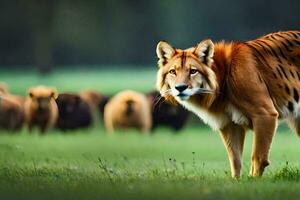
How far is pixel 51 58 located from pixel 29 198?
91.6 feet

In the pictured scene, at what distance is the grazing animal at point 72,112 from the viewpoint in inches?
791

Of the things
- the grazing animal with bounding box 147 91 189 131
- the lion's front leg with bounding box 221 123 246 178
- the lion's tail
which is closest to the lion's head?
the lion's front leg with bounding box 221 123 246 178

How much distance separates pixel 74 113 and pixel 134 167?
26.8 ft

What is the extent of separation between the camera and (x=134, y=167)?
1241cm

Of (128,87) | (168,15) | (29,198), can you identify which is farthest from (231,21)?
(29,198)

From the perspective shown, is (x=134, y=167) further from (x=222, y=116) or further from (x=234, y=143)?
(x=222, y=116)

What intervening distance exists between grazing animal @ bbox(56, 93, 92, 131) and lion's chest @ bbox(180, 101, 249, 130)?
8.75 m

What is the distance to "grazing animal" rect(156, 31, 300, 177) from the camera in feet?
35.6

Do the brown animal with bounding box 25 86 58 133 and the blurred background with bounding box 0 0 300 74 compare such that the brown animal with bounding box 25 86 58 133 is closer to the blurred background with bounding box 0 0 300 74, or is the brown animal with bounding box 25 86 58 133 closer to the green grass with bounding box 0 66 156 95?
the green grass with bounding box 0 66 156 95

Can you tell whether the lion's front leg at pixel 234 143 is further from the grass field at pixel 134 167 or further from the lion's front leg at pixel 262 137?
the lion's front leg at pixel 262 137

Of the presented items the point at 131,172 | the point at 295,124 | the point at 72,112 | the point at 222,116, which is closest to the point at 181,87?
the point at 222,116

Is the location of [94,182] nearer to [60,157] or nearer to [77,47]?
[60,157]

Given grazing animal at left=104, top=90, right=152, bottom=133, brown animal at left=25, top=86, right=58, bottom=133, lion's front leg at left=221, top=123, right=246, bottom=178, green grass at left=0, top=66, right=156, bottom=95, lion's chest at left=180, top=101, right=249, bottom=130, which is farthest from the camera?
green grass at left=0, top=66, right=156, bottom=95

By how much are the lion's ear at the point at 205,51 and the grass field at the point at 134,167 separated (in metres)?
1.06
